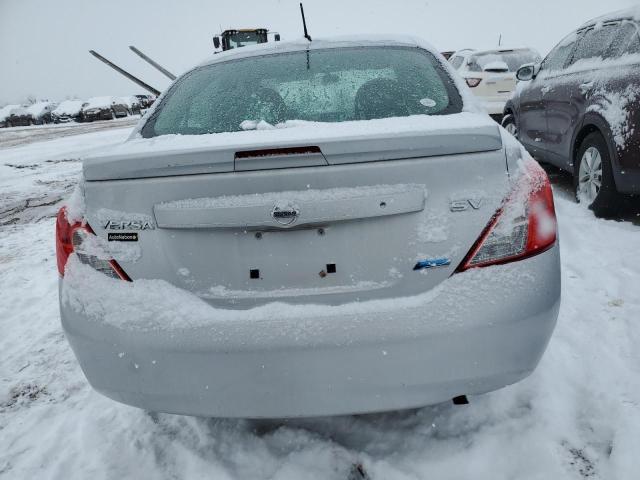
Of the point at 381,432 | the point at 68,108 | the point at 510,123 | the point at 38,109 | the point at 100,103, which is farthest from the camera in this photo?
the point at 38,109

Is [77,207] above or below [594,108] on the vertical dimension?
above

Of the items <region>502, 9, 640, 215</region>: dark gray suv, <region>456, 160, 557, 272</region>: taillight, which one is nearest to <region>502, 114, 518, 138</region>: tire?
<region>502, 9, 640, 215</region>: dark gray suv

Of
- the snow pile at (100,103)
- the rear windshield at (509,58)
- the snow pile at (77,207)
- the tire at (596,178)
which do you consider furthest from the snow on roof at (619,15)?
the snow pile at (100,103)

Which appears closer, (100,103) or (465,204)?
(465,204)

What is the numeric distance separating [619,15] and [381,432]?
4568 mm

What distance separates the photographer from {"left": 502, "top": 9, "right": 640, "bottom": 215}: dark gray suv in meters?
A: 3.85

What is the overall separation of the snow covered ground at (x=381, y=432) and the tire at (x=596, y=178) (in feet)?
5.63

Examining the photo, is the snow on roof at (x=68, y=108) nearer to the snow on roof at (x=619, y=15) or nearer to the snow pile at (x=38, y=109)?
the snow pile at (x=38, y=109)

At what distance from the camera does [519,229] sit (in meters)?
1.59

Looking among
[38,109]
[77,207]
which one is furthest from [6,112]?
[77,207]

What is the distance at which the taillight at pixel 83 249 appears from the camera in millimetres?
1651

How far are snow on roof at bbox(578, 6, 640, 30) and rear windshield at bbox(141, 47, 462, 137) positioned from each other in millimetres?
2906

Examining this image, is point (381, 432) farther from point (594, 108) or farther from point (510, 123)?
point (510, 123)

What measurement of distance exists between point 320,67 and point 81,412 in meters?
2.00
